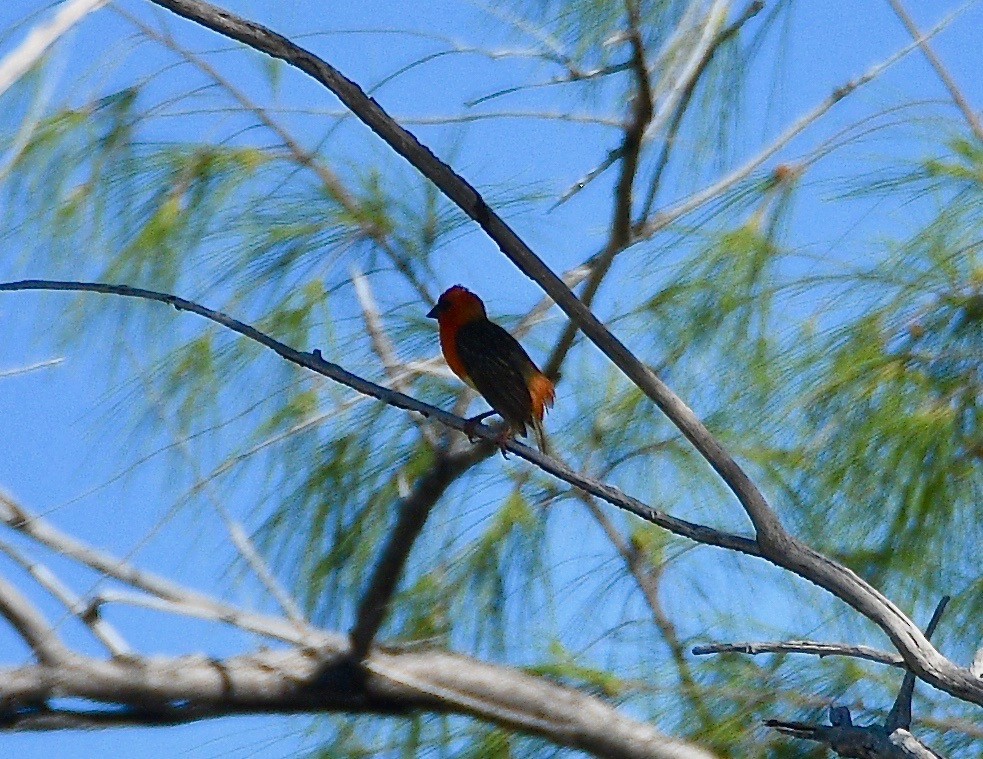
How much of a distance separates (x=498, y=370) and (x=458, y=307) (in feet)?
0.48

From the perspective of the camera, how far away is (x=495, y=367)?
1.59 m

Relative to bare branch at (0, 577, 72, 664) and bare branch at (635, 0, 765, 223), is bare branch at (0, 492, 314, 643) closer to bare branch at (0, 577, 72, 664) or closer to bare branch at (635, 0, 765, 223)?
bare branch at (0, 577, 72, 664)

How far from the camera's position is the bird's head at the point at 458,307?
65.6 inches

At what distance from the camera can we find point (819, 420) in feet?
4.97

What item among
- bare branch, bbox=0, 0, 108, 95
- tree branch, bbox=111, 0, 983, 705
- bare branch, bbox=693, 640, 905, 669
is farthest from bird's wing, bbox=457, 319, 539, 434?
bare branch, bbox=0, 0, 108, 95

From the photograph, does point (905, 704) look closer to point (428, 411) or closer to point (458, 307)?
point (428, 411)

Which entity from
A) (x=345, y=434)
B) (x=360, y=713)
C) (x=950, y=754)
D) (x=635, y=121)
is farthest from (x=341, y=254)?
(x=950, y=754)

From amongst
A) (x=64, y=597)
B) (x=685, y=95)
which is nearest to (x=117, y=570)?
(x=64, y=597)

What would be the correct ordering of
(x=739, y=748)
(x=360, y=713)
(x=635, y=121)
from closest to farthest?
(x=635, y=121) → (x=739, y=748) → (x=360, y=713)

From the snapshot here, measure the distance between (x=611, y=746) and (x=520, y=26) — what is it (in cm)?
78

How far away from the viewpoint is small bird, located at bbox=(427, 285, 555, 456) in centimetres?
157

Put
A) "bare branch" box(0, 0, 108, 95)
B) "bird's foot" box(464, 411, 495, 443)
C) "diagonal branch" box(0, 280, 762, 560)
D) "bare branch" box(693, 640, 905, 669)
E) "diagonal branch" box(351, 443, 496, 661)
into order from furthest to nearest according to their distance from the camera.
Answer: "diagonal branch" box(351, 443, 496, 661) < "bird's foot" box(464, 411, 495, 443) < "diagonal branch" box(0, 280, 762, 560) < "bare branch" box(693, 640, 905, 669) < "bare branch" box(0, 0, 108, 95)

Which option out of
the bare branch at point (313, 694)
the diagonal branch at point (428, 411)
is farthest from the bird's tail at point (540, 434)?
the diagonal branch at point (428, 411)

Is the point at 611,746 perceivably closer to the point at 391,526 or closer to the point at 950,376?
the point at 391,526
